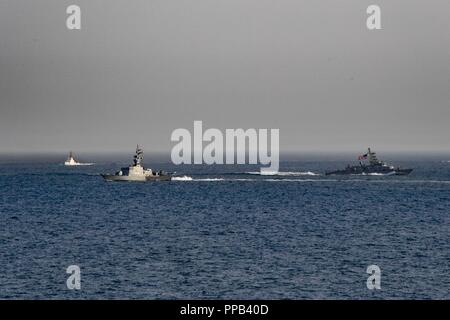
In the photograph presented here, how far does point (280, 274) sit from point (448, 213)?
7578 cm

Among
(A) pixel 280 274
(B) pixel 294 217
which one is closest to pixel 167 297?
(A) pixel 280 274

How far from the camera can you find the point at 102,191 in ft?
652

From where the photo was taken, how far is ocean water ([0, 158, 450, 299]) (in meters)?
63.0

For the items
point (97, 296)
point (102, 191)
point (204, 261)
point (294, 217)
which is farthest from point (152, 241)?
point (102, 191)

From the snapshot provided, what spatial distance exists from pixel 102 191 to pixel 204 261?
126 m

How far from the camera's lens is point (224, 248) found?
8656 centimetres

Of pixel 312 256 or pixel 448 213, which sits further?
pixel 448 213

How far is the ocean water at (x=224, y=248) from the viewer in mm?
63000
